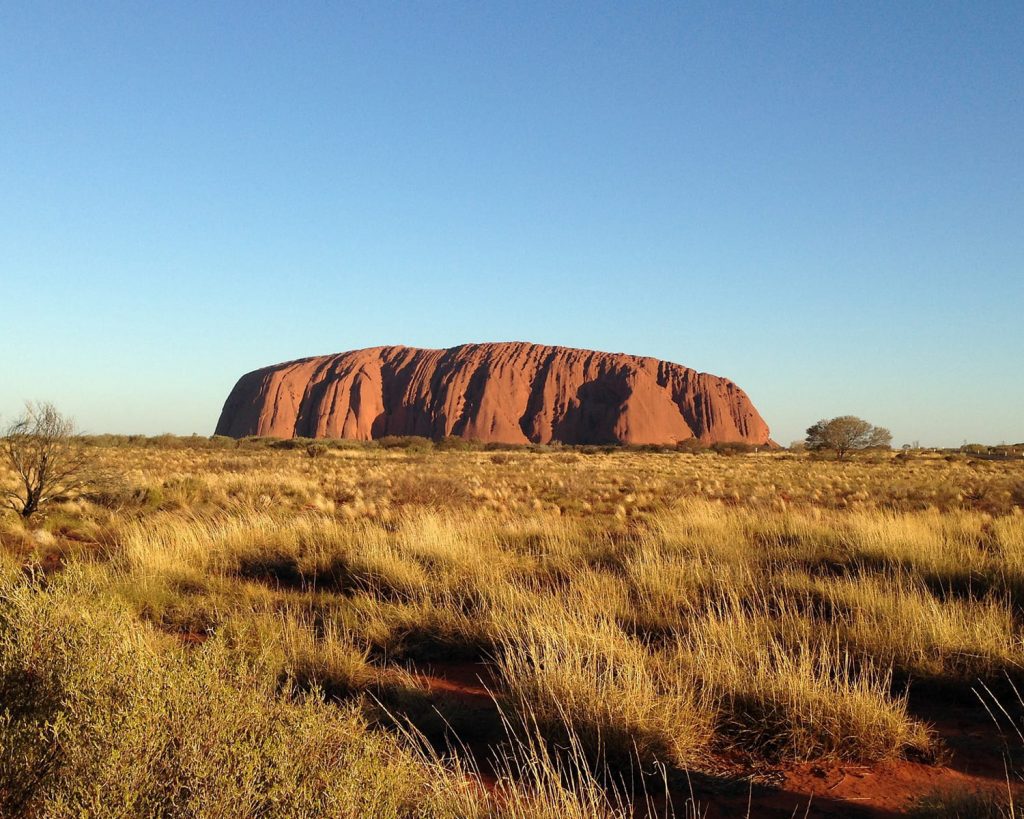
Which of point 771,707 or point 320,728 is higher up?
point 320,728

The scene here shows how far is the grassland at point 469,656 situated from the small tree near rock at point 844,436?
43.4 meters

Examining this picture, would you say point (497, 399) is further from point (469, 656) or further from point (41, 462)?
point (469, 656)

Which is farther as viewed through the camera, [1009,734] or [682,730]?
[1009,734]

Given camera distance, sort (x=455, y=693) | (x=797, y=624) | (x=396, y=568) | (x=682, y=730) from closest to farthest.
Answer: (x=682, y=730) < (x=455, y=693) < (x=797, y=624) < (x=396, y=568)

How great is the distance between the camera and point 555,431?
341ft

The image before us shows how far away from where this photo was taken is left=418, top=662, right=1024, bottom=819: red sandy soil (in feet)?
9.78

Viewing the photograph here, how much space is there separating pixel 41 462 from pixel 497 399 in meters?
92.9

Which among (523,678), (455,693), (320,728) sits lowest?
(455,693)

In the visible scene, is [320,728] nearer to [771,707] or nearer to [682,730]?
[682,730]

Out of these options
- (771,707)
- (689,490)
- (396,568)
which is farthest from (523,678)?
(689,490)

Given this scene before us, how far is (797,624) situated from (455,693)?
2615mm

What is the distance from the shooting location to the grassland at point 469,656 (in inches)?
86.7

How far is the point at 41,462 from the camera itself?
40.9 ft

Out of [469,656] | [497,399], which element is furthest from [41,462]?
[497,399]
